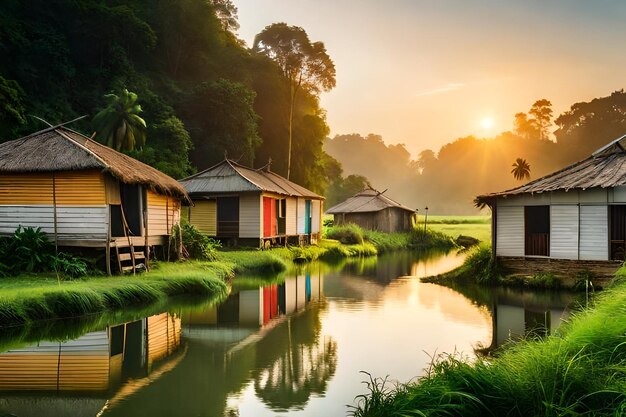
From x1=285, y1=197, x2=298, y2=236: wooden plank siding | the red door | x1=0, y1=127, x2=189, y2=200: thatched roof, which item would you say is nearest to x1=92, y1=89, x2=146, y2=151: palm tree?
x1=285, y1=197, x2=298, y2=236: wooden plank siding

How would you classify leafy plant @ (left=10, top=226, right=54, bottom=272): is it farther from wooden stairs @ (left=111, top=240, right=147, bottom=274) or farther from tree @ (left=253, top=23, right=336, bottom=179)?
tree @ (left=253, top=23, right=336, bottom=179)

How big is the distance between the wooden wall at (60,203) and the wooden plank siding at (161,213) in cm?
280

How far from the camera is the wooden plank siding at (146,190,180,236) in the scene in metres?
18.5

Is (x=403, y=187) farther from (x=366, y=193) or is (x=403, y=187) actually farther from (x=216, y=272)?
(x=216, y=272)

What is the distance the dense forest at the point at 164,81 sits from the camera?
30.1m

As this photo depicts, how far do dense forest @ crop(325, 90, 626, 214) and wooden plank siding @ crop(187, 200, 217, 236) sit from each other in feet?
213

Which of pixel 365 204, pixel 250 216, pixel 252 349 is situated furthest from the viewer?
pixel 365 204

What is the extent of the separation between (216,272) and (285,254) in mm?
8656

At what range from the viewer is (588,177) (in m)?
18.0

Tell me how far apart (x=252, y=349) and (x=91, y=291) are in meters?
4.24

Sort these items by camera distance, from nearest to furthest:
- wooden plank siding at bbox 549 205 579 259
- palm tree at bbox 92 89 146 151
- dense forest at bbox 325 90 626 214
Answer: wooden plank siding at bbox 549 205 579 259, palm tree at bbox 92 89 146 151, dense forest at bbox 325 90 626 214

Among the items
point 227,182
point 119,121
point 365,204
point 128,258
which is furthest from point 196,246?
point 365,204

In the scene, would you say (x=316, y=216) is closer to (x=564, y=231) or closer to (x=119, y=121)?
(x=119, y=121)

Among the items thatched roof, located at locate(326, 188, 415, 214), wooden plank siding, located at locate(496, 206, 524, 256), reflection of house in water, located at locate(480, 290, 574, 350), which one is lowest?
reflection of house in water, located at locate(480, 290, 574, 350)
